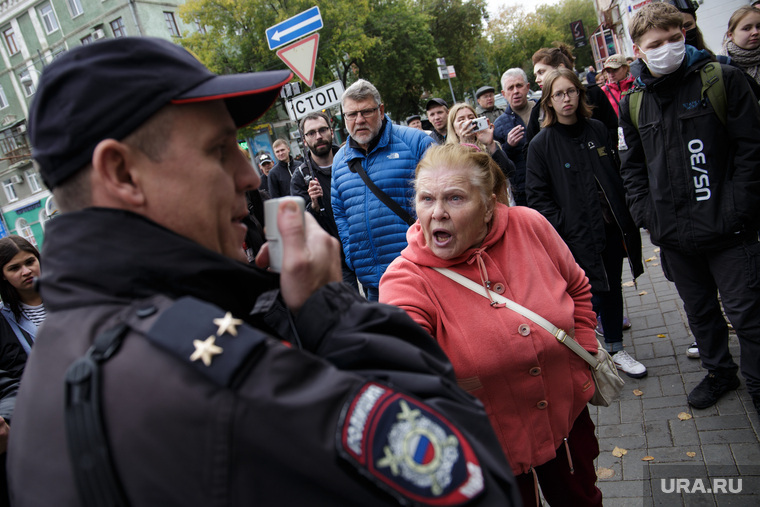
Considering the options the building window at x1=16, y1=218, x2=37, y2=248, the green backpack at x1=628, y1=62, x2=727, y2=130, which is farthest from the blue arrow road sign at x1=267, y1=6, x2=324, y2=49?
the building window at x1=16, y1=218, x2=37, y2=248

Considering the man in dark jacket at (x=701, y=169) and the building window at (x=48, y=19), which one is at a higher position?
the building window at (x=48, y=19)

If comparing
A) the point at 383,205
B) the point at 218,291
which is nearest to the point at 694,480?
the point at 383,205

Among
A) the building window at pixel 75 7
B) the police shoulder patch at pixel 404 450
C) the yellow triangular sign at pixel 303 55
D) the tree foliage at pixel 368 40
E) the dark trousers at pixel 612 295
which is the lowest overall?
the dark trousers at pixel 612 295

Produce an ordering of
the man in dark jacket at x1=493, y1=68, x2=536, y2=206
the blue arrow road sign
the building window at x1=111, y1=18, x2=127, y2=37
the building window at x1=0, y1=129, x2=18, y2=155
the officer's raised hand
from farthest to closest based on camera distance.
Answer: the building window at x1=0, y1=129, x2=18, y2=155 → the building window at x1=111, y1=18, x2=127, y2=37 → the blue arrow road sign → the man in dark jacket at x1=493, y1=68, x2=536, y2=206 → the officer's raised hand

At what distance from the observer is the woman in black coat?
4.26 m

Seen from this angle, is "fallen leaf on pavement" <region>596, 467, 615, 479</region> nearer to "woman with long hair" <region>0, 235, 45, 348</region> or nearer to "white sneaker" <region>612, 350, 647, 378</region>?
"white sneaker" <region>612, 350, 647, 378</region>

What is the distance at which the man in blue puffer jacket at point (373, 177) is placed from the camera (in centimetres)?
428

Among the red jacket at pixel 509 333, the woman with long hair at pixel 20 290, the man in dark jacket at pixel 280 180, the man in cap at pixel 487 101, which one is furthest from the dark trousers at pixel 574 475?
the man in cap at pixel 487 101

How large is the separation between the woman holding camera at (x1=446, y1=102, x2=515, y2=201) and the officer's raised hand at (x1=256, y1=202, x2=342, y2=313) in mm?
3186

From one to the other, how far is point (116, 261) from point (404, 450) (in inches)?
22.6

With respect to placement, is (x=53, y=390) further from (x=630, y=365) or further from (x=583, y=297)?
(x=630, y=365)

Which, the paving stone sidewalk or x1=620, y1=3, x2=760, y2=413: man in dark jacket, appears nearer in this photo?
the paving stone sidewalk

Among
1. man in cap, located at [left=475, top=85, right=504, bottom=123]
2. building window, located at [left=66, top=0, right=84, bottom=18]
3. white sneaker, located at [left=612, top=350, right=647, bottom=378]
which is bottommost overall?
white sneaker, located at [left=612, top=350, right=647, bottom=378]

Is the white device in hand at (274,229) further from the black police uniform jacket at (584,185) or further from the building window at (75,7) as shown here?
the building window at (75,7)
